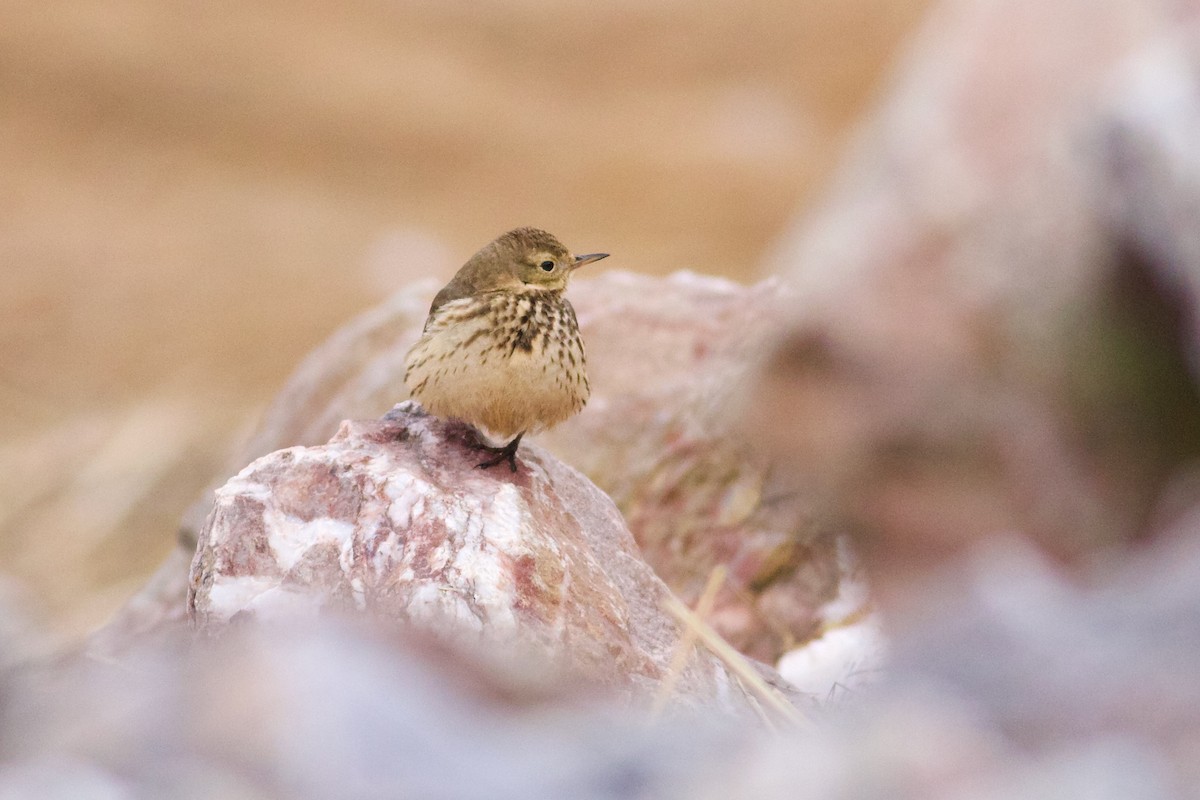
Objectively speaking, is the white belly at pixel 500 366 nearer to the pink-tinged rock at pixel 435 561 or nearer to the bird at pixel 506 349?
the bird at pixel 506 349

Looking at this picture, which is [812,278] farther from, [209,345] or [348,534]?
[209,345]

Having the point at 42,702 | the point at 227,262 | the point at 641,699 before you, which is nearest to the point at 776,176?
the point at 227,262

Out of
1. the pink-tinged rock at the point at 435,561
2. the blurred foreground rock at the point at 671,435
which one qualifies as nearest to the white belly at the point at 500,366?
the pink-tinged rock at the point at 435,561

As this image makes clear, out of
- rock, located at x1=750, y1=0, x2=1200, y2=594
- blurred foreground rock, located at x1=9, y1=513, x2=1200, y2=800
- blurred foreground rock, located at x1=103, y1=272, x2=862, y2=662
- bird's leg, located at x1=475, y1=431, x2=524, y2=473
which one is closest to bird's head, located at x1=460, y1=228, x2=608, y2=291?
bird's leg, located at x1=475, y1=431, x2=524, y2=473

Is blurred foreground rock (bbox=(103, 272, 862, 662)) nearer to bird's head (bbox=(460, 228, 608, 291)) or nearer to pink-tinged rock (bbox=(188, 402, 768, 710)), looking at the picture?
bird's head (bbox=(460, 228, 608, 291))

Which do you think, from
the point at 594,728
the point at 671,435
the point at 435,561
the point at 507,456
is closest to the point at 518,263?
the point at 507,456
